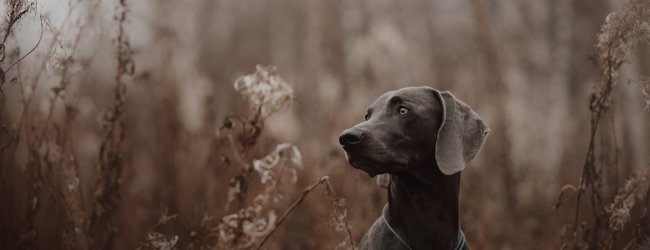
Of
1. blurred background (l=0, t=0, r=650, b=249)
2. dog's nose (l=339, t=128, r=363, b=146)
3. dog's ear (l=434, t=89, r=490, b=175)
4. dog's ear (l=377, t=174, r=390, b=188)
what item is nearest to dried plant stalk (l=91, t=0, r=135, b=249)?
blurred background (l=0, t=0, r=650, b=249)

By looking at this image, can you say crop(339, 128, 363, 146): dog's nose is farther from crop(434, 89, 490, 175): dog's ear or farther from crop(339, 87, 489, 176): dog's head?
crop(434, 89, 490, 175): dog's ear

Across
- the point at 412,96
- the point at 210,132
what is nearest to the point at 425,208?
the point at 412,96

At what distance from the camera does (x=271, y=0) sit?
16234mm

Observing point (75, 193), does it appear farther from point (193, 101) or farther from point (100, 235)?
point (193, 101)

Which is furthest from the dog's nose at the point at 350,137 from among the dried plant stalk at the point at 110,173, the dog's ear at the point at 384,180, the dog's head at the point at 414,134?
the dried plant stalk at the point at 110,173

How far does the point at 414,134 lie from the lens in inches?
115

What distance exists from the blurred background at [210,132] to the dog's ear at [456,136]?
3.00ft

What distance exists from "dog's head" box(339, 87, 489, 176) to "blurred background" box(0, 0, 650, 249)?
0.99 m

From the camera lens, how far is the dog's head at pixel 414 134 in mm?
2703

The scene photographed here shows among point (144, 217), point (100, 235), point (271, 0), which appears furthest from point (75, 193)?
point (271, 0)

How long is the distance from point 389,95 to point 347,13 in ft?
33.3

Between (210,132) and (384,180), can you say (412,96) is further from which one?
(210,132)

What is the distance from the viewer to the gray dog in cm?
285

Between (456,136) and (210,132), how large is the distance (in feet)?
9.17
